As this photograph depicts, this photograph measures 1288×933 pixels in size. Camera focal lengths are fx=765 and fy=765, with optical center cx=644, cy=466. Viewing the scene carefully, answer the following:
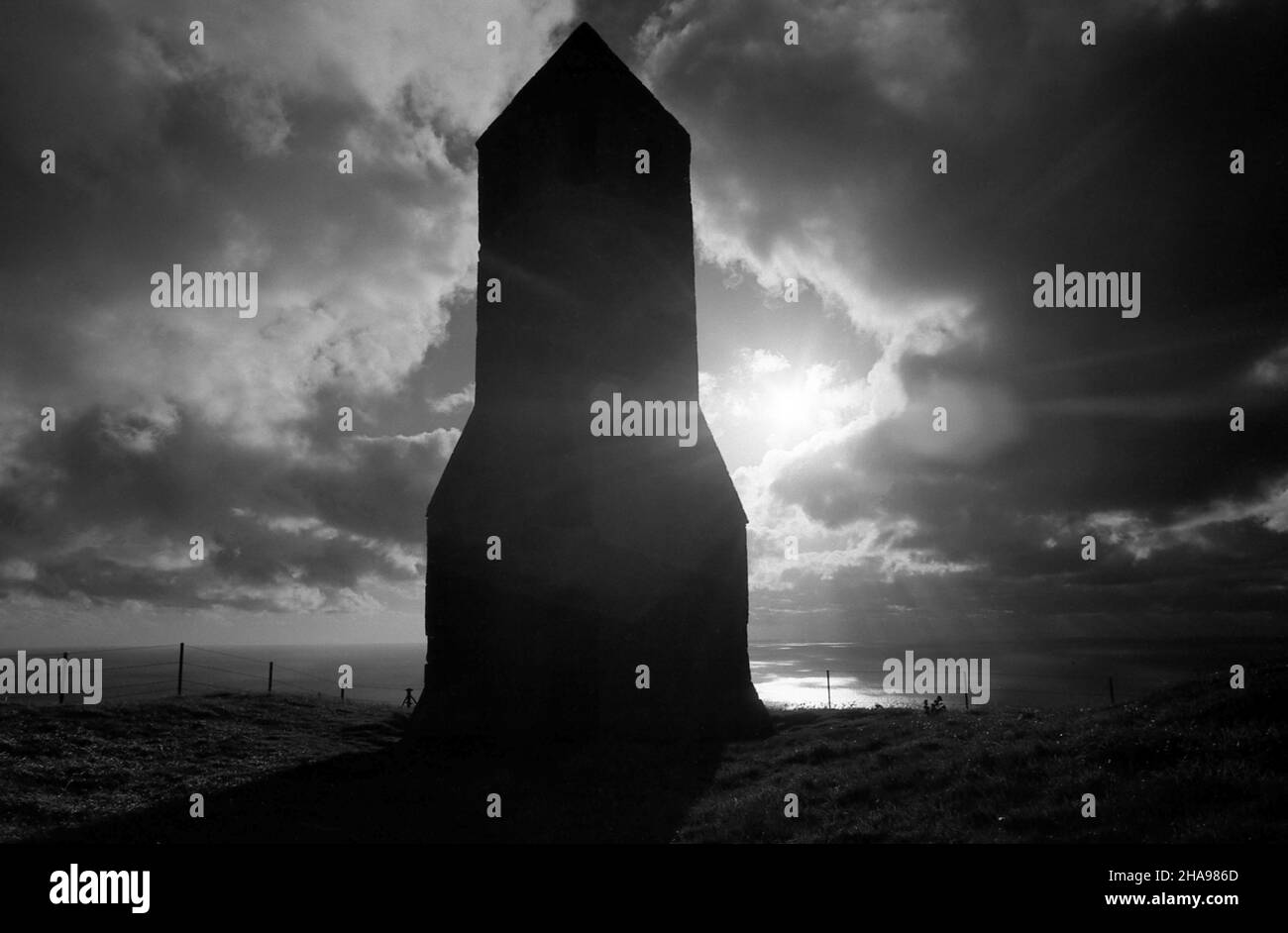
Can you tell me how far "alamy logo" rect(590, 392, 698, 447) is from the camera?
19.9m

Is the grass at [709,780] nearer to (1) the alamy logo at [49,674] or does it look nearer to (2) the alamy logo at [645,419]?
(1) the alamy logo at [49,674]

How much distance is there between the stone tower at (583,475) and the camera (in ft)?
62.1

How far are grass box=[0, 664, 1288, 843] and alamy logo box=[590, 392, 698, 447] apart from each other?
A: 25.3 ft

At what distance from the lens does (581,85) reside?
2092 cm

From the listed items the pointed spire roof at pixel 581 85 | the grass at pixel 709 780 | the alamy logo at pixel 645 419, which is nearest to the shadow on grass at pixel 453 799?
the grass at pixel 709 780
